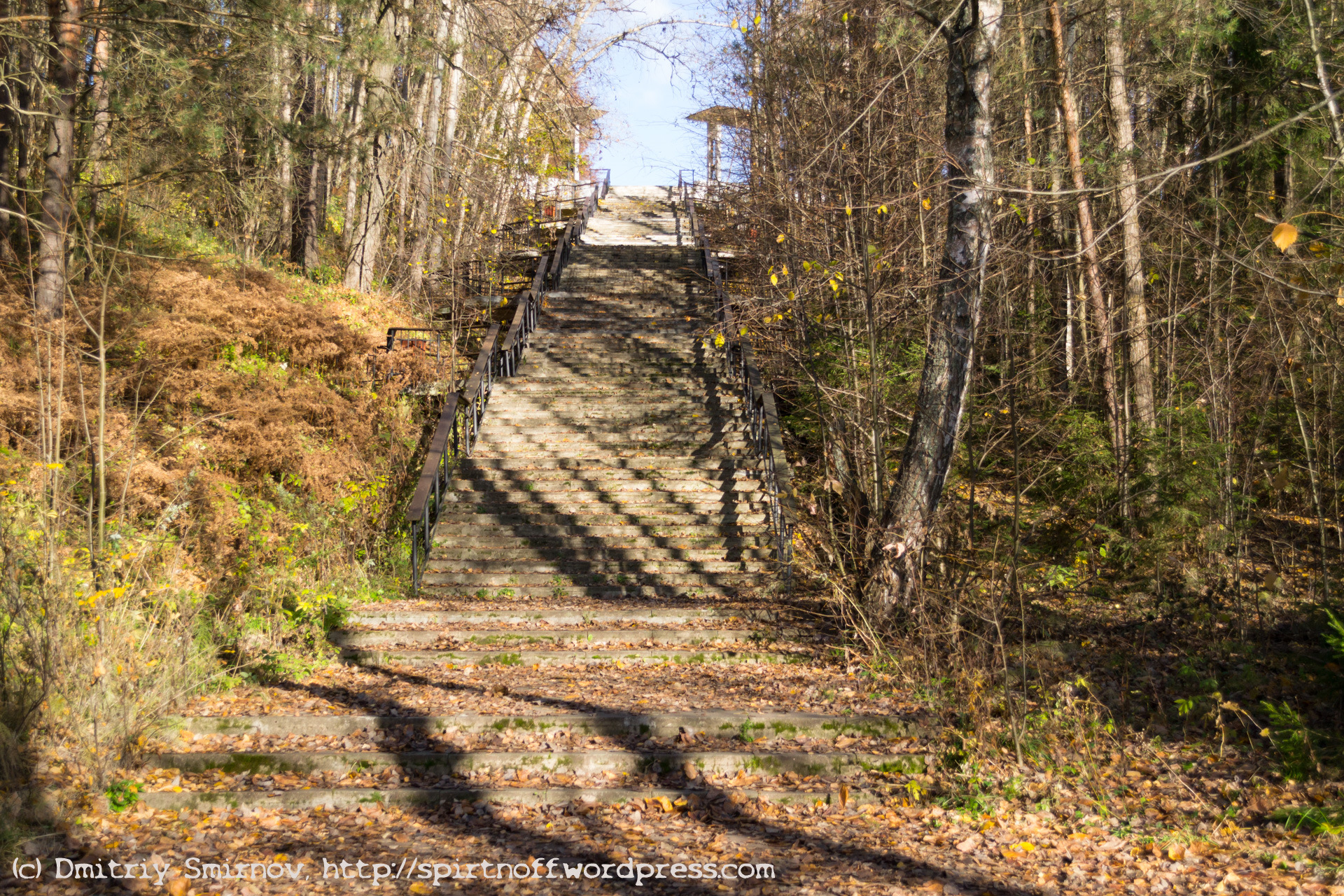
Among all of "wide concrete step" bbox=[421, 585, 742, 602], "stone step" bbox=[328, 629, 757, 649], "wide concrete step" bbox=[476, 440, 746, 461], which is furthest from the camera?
"wide concrete step" bbox=[476, 440, 746, 461]

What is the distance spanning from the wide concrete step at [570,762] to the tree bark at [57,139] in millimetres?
5226

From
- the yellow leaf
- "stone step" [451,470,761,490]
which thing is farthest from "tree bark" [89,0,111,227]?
the yellow leaf

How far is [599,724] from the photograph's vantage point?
577cm

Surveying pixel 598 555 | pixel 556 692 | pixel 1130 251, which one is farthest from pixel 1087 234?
pixel 556 692

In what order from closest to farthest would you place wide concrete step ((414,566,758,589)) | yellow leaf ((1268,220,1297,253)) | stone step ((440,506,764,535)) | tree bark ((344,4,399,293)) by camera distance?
yellow leaf ((1268,220,1297,253)) → wide concrete step ((414,566,758,589)) → stone step ((440,506,764,535)) → tree bark ((344,4,399,293))

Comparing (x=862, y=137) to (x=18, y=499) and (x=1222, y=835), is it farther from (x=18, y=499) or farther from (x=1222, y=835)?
(x=18, y=499)

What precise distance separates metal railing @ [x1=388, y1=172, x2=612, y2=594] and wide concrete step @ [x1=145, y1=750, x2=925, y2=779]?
332 centimetres

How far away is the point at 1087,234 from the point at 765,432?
4.72 meters

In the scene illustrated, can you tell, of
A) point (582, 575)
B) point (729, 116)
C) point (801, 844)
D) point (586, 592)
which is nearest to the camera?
point (801, 844)

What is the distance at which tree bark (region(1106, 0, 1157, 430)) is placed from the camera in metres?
10.4

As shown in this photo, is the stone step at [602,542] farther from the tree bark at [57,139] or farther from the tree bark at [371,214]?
the tree bark at [371,214]

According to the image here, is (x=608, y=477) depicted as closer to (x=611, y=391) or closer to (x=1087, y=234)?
(x=611, y=391)

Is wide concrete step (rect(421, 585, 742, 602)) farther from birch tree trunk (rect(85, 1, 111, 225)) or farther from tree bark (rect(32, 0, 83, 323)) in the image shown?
birch tree trunk (rect(85, 1, 111, 225))

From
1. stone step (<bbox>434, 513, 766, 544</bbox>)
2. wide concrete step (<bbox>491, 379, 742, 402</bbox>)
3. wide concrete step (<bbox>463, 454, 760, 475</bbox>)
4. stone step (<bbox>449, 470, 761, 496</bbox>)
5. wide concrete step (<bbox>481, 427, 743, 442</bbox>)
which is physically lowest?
stone step (<bbox>434, 513, 766, 544</bbox>)
